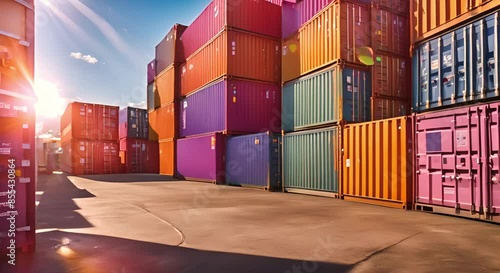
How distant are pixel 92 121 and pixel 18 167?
3321cm

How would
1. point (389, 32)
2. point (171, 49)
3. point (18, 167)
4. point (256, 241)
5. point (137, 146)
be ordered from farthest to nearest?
point (137, 146), point (171, 49), point (389, 32), point (256, 241), point (18, 167)

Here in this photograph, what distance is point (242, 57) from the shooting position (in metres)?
20.7

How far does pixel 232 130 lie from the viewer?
2056cm

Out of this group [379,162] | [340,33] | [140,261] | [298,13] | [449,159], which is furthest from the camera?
[298,13]

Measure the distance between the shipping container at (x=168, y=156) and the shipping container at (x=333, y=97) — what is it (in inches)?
597

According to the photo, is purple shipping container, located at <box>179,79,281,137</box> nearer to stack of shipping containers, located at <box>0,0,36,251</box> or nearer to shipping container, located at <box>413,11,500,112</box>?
shipping container, located at <box>413,11,500,112</box>

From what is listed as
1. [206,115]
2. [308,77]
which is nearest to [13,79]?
[308,77]

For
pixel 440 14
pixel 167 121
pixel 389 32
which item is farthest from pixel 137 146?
pixel 440 14

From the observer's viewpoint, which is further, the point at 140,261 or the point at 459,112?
the point at 459,112

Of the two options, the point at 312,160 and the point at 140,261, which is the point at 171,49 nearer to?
the point at 312,160

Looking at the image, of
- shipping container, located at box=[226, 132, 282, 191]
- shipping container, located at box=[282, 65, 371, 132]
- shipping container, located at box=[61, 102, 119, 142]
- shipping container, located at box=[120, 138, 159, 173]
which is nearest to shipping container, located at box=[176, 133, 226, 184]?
shipping container, located at box=[226, 132, 282, 191]

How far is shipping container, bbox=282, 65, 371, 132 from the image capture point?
45.2 feet

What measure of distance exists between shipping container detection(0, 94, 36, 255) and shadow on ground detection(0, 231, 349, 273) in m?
0.39

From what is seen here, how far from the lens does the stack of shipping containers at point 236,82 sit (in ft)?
66.5
